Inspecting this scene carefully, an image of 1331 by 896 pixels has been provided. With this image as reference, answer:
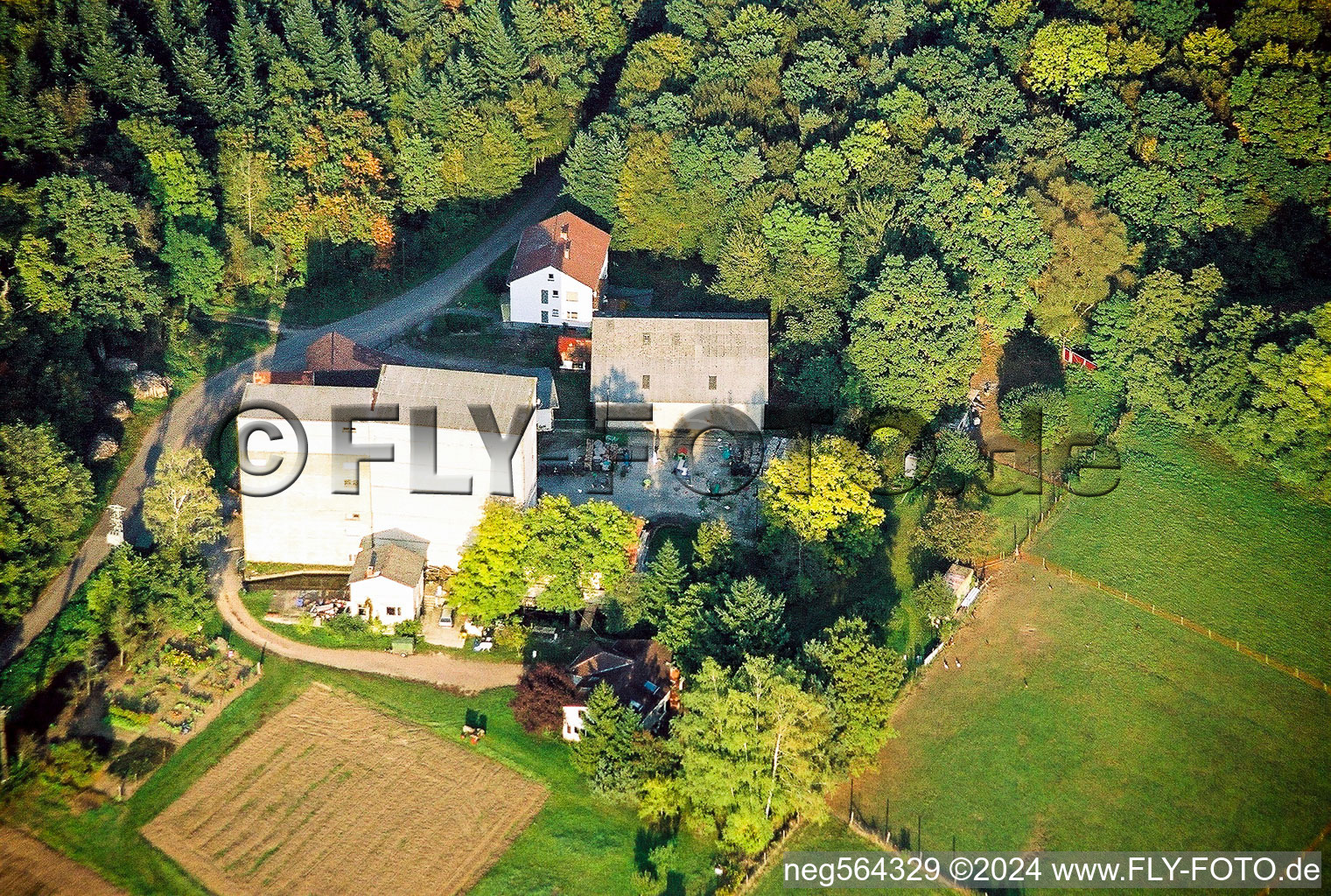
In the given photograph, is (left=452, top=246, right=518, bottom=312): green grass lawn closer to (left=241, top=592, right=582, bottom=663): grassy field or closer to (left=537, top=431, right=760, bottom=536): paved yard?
(left=537, top=431, right=760, bottom=536): paved yard

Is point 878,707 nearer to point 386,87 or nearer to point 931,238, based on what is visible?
point 931,238

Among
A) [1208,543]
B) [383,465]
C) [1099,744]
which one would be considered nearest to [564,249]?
[383,465]

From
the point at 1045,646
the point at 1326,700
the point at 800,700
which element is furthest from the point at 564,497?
the point at 1326,700

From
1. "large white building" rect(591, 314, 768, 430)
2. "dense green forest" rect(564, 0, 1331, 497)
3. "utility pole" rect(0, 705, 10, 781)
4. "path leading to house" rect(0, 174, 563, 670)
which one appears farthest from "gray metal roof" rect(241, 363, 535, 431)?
"dense green forest" rect(564, 0, 1331, 497)

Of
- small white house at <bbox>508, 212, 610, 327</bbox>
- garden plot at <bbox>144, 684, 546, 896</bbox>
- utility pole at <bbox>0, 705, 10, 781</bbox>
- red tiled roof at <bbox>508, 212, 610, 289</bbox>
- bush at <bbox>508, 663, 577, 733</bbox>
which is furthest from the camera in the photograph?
red tiled roof at <bbox>508, 212, 610, 289</bbox>

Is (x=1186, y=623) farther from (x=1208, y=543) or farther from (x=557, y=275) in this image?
(x=557, y=275)
